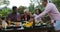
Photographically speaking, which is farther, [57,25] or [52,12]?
[52,12]

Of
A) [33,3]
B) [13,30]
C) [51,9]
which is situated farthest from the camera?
[33,3]

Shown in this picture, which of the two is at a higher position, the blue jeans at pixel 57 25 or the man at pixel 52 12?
the man at pixel 52 12

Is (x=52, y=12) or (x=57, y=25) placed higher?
(x=52, y=12)

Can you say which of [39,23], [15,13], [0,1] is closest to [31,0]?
[0,1]

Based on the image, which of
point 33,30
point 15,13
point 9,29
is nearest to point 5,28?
point 9,29

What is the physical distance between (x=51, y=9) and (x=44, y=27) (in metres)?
0.37

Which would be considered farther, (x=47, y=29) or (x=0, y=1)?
(x=0, y=1)

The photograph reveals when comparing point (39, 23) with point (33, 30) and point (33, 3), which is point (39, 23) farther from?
point (33, 3)

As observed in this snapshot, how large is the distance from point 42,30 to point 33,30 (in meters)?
0.16

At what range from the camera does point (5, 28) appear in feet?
9.68

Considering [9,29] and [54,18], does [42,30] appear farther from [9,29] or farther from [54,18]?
[9,29]

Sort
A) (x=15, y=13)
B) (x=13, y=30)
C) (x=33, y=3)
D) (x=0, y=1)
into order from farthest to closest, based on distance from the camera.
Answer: (x=33, y=3) < (x=0, y=1) < (x=15, y=13) < (x=13, y=30)

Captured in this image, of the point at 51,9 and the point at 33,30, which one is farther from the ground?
the point at 51,9

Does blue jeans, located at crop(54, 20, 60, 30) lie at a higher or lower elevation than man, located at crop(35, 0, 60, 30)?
lower
